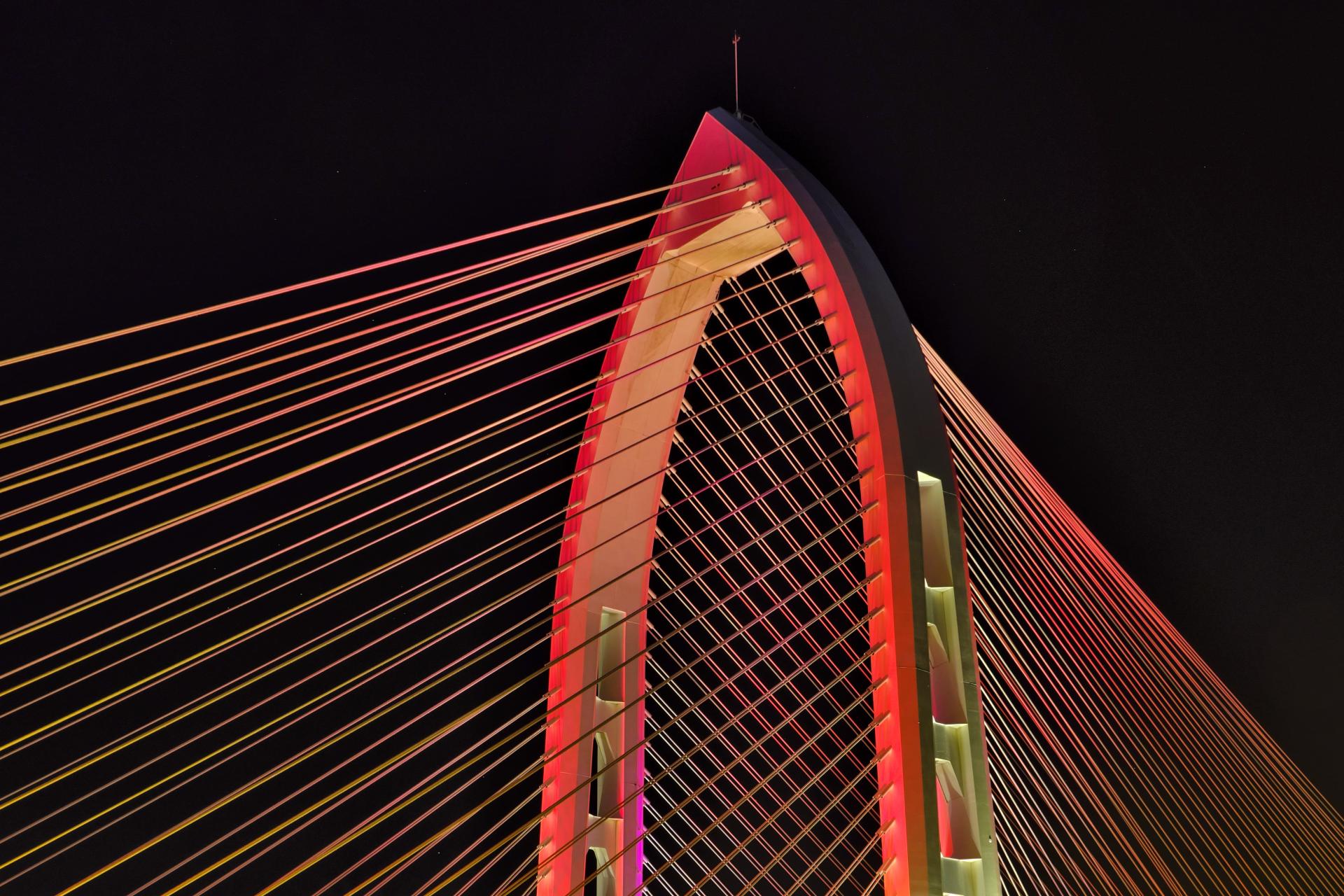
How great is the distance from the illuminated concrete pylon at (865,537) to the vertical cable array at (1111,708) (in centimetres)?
125

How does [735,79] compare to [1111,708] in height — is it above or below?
above

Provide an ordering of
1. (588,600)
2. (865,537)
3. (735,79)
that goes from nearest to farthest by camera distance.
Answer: (865,537) → (588,600) → (735,79)

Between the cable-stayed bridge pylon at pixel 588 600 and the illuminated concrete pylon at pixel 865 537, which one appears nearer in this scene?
the illuminated concrete pylon at pixel 865 537

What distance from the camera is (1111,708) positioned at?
5602mm

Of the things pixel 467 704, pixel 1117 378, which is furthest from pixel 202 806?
pixel 1117 378

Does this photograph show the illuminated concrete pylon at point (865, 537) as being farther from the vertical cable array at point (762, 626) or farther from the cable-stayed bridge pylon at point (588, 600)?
the vertical cable array at point (762, 626)

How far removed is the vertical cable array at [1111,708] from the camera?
218 inches

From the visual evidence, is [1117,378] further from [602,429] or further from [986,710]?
[602,429]

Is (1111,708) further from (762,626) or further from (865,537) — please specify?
(865,537)

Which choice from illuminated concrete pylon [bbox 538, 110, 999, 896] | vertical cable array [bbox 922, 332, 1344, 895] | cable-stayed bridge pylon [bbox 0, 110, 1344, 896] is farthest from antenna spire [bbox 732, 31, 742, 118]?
vertical cable array [bbox 922, 332, 1344, 895]

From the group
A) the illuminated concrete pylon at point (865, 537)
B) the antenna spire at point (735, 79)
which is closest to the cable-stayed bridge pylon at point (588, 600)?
the illuminated concrete pylon at point (865, 537)

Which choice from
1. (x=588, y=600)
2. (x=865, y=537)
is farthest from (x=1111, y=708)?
(x=588, y=600)

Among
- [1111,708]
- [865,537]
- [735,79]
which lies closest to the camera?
[865,537]

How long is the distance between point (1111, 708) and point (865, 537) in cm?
241
